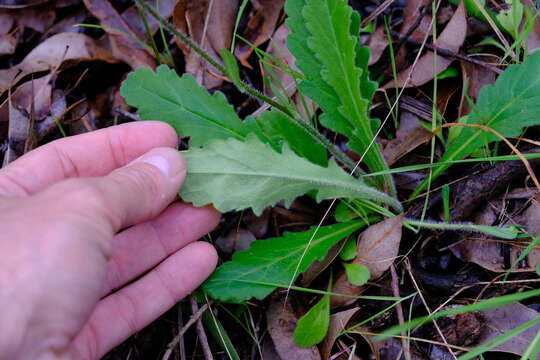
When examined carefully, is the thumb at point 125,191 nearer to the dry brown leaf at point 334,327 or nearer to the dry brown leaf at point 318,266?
the dry brown leaf at point 318,266

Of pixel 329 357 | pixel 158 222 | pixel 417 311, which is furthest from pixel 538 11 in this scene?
pixel 158 222

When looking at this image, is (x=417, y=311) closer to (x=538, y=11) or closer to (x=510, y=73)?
(x=510, y=73)

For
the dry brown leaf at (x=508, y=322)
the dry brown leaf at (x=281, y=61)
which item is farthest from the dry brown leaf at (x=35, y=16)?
the dry brown leaf at (x=508, y=322)

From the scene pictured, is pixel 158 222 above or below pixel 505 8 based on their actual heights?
below

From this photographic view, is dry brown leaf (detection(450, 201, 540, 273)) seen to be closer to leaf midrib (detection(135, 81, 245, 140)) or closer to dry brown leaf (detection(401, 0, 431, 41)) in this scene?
dry brown leaf (detection(401, 0, 431, 41))

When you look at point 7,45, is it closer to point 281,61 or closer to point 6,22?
point 6,22

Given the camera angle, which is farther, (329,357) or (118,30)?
(118,30)
